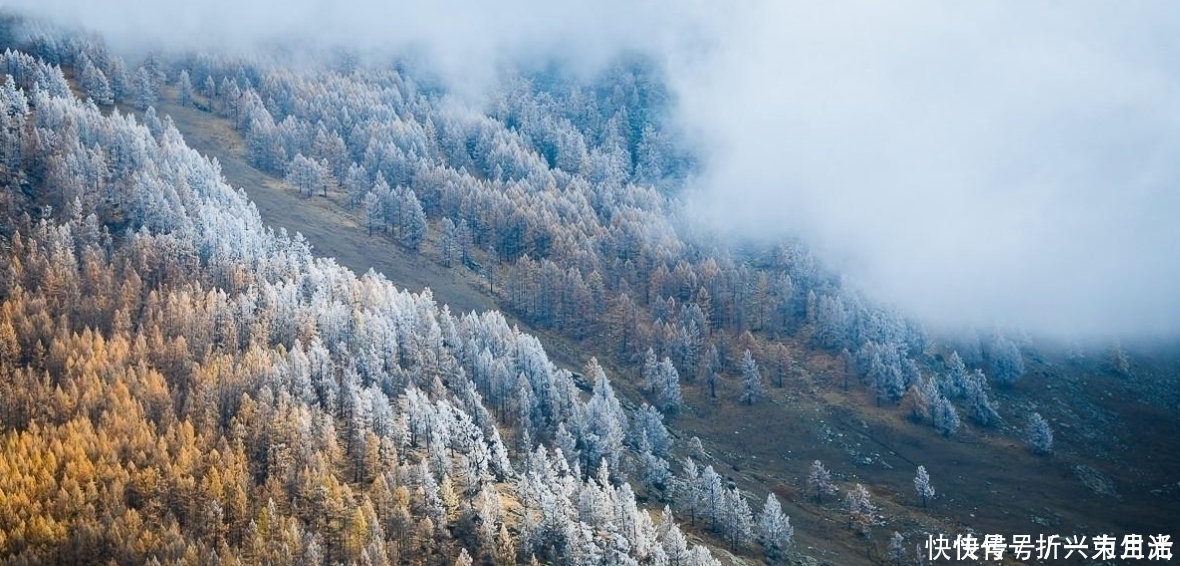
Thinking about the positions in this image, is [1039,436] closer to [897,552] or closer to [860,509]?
[860,509]

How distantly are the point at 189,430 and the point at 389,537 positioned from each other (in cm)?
3044

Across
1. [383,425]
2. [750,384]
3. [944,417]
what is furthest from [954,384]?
[383,425]

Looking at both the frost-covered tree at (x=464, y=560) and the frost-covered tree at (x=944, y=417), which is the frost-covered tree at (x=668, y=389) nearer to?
the frost-covered tree at (x=944, y=417)

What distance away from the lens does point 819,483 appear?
150750 mm

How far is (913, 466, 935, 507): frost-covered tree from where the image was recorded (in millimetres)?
151625

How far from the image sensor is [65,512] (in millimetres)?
93938

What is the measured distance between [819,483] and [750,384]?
3627 cm

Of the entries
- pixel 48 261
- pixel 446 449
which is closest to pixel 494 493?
pixel 446 449

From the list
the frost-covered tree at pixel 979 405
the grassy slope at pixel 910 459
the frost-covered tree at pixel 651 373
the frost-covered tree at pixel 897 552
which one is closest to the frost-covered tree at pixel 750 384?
the grassy slope at pixel 910 459

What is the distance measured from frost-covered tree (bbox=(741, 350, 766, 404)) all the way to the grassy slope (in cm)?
217

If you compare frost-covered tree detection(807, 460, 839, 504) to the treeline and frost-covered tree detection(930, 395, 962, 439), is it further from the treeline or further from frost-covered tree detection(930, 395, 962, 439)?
frost-covered tree detection(930, 395, 962, 439)

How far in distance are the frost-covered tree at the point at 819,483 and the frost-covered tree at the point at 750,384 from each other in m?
31.0

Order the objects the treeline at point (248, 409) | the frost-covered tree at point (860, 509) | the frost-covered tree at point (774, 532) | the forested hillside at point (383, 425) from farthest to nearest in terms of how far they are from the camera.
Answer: the frost-covered tree at point (860, 509) < the frost-covered tree at point (774, 532) < the forested hillside at point (383, 425) < the treeline at point (248, 409)

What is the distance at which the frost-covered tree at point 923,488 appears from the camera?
152m
